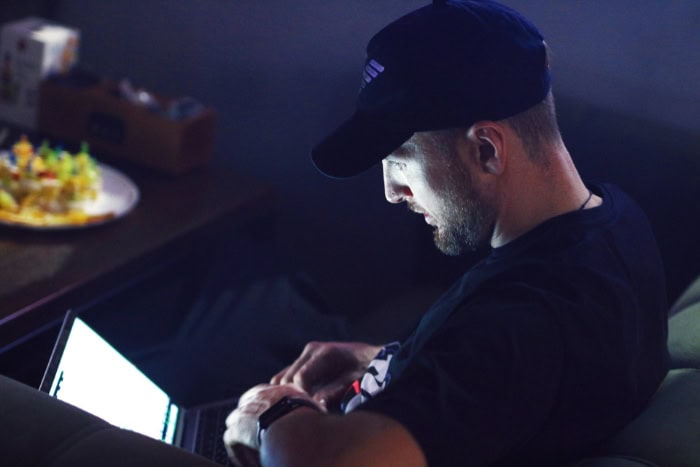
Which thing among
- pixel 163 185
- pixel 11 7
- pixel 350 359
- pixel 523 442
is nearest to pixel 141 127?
pixel 163 185

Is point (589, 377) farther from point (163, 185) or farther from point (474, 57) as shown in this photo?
point (163, 185)

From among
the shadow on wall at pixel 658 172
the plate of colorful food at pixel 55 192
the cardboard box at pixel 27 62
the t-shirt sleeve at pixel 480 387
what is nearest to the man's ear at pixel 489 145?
the t-shirt sleeve at pixel 480 387

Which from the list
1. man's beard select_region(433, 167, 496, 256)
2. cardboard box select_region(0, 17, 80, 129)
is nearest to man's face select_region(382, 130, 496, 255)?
man's beard select_region(433, 167, 496, 256)

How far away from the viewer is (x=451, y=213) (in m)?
1.22

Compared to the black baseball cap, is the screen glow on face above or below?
below

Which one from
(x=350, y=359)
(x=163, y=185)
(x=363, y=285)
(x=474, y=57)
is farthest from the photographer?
(x=363, y=285)

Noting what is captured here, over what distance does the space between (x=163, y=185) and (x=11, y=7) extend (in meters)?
0.79

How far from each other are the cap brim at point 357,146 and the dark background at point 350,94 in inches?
29.1

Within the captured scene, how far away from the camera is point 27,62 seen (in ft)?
7.20

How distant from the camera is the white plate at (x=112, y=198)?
1.81 m

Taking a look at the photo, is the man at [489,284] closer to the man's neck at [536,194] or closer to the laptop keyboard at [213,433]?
the man's neck at [536,194]

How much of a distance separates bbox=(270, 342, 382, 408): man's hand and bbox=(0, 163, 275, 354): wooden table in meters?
0.39

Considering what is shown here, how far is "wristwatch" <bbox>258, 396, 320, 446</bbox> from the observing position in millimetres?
1125

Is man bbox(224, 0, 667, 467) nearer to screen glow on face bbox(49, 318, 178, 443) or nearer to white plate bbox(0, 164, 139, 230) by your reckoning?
screen glow on face bbox(49, 318, 178, 443)
